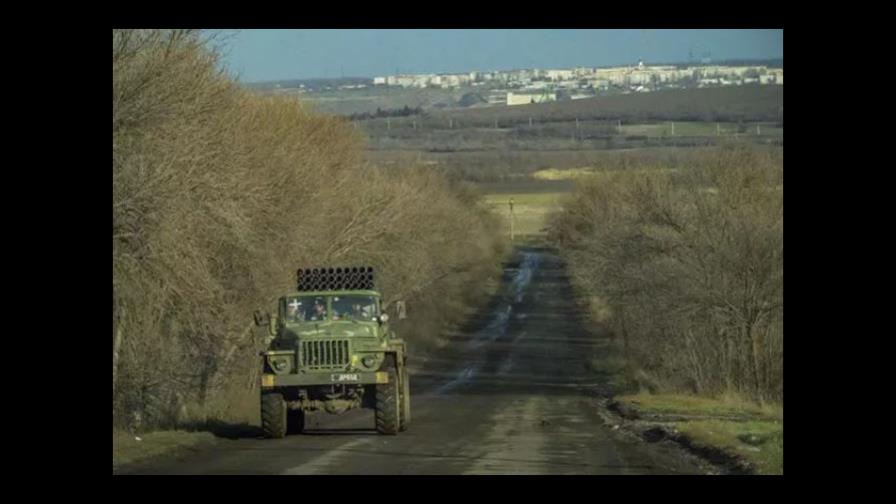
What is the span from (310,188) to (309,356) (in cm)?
1933

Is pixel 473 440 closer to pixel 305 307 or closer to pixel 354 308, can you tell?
pixel 354 308

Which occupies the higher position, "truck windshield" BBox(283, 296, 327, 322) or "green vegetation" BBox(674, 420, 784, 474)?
"truck windshield" BBox(283, 296, 327, 322)

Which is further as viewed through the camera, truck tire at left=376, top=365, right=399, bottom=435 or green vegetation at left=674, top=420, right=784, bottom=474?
truck tire at left=376, top=365, right=399, bottom=435

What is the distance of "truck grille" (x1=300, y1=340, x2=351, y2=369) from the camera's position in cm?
2864

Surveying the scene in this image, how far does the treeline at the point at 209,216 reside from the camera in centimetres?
2586

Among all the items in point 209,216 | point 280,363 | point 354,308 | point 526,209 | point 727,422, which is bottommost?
point 727,422

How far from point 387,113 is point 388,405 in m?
39.2

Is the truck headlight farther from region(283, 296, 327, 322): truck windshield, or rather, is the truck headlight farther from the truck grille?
region(283, 296, 327, 322): truck windshield

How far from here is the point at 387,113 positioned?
66812 mm

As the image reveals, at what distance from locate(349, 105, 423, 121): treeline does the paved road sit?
1147 cm

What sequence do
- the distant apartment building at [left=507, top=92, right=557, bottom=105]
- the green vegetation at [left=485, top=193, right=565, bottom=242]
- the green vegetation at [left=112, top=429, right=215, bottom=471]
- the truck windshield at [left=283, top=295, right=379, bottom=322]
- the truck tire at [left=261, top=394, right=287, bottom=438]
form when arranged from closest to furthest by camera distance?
the green vegetation at [left=112, top=429, right=215, bottom=471], the truck tire at [left=261, top=394, right=287, bottom=438], the truck windshield at [left=283, top=295, right=379, bottom=322], the distant apartment building at [left=507, top=92, right=557, bottom=105], the green vegetation at [left=485, top=193, right=565, bottom=242]

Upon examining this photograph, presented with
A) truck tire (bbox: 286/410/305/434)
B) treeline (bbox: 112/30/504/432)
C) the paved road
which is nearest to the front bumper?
the paved road

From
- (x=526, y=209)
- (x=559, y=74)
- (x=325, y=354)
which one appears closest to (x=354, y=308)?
(x=325, y=354)
